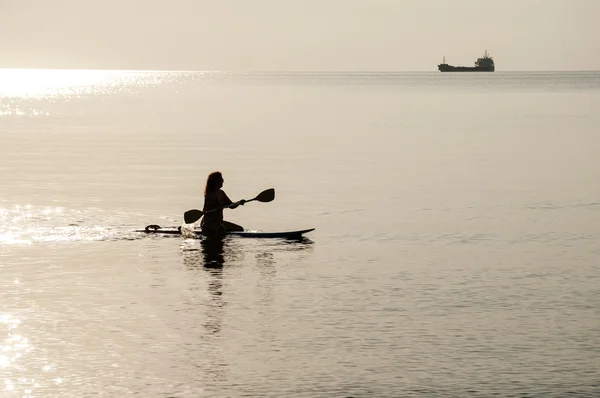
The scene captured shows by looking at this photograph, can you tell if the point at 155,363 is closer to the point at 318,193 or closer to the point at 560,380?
the point at 560,380

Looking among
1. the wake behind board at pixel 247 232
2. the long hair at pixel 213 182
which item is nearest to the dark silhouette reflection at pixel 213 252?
the wake behind board at pixel 247 232

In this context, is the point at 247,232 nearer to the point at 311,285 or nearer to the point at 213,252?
the point at 213,252

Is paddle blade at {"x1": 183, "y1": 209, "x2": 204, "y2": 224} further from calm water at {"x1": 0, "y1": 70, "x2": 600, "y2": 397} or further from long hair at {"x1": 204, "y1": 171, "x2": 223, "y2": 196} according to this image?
long hair at {"x1": 204, "y1": 171, "x2": 223, "y2": 196}

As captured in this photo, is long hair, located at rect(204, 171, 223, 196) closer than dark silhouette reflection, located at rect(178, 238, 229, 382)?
No

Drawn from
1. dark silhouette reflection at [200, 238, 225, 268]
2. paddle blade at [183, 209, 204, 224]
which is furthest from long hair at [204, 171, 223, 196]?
dark silhouette reflection at [200, 238, 225, 268]

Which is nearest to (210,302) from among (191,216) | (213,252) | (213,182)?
(213,252)

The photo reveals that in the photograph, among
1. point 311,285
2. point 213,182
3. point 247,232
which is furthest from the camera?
point 247,232

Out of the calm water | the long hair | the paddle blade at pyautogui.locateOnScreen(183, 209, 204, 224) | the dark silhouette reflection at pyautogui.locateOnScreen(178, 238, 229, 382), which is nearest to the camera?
the calm water

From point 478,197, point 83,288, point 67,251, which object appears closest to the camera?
point 83,288

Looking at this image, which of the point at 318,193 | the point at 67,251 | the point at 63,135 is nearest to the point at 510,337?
the point at 67,251

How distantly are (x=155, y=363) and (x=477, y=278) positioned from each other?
9.18 metres

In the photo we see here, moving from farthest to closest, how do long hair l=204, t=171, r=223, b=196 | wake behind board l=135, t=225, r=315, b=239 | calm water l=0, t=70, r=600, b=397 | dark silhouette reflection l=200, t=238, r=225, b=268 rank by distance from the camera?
wake behind board l=135, t=225, r=315, b=239
long hair l=204, t=171, r=223, b=196
dark silhouette reflection l=200, t=238, r=225, b=268
calm water l=0, t=70, r=600, b=397

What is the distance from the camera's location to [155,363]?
17359mm

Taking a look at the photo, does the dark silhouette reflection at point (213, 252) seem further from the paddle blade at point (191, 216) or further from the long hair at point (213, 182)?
the long hair at point (213, 182)
